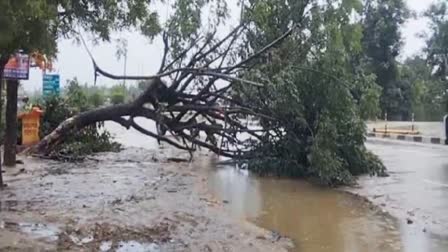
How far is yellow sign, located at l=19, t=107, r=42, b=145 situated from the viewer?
15.7 m

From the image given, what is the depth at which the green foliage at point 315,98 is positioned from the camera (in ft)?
42.4

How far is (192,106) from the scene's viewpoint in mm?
14586

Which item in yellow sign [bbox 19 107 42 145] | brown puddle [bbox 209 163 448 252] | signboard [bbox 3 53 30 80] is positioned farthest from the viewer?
yellow sign [bbox 19 107 42 145]

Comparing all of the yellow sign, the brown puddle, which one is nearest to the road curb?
the brown puddle

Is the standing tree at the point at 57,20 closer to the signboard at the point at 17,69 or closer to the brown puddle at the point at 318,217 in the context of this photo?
the brown puddle at the point at 318,217

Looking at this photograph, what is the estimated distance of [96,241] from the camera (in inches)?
259

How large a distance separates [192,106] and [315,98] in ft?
9.67

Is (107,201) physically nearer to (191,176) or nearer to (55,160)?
(191,176)

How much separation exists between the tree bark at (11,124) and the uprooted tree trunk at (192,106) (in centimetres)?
226

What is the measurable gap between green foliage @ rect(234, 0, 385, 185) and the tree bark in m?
4.86

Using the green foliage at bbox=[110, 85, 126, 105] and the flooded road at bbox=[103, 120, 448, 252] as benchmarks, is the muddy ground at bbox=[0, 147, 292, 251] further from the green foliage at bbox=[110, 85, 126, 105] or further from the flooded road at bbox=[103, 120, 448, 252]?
the green foliage at bbox=[110, 85, 126, 105]

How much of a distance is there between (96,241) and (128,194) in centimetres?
341

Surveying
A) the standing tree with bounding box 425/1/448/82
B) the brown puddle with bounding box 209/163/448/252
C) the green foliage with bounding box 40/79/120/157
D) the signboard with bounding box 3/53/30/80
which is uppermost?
the standing tree with bounding box 425/1/448/82

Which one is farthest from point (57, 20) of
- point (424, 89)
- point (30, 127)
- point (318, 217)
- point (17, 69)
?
point (424, 89)
